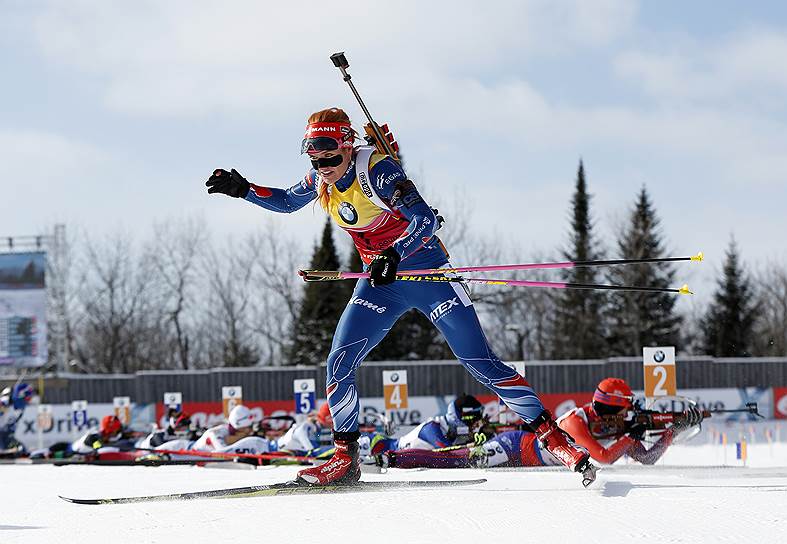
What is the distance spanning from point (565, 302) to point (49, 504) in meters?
49.3

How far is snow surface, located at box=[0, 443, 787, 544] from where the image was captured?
4195 millimetres

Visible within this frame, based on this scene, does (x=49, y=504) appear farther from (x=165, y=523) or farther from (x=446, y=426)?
(x=446, y=426)

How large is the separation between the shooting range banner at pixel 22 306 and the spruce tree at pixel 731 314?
109ft

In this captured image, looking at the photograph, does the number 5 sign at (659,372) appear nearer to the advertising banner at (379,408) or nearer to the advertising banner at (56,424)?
the advertising banner at (379,408)

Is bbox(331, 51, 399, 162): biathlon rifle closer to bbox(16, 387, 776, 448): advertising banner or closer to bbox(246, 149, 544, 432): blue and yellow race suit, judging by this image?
bbox(246, 149, 544, 432): blue and yellow race suit

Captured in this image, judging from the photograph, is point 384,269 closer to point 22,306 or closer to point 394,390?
point 394,390

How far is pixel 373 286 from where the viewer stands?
5988mm

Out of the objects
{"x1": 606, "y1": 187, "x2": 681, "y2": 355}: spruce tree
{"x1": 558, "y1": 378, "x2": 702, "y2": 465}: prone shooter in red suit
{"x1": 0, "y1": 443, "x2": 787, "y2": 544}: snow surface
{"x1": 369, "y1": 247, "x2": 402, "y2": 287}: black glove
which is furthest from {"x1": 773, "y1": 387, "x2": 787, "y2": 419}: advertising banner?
{"x1": 369, "y1": 247, "x2": 402, "y2": 287}: black glove

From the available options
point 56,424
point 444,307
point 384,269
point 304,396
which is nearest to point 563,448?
point 444,307

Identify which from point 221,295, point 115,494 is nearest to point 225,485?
point 115,494

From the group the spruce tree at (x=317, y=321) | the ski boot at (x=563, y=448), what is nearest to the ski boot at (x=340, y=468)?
the ski boot at (x=563, y=448)

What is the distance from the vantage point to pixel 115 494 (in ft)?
20.8

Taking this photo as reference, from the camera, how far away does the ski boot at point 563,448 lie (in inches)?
228

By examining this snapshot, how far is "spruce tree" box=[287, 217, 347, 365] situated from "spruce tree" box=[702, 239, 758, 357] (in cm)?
1928
